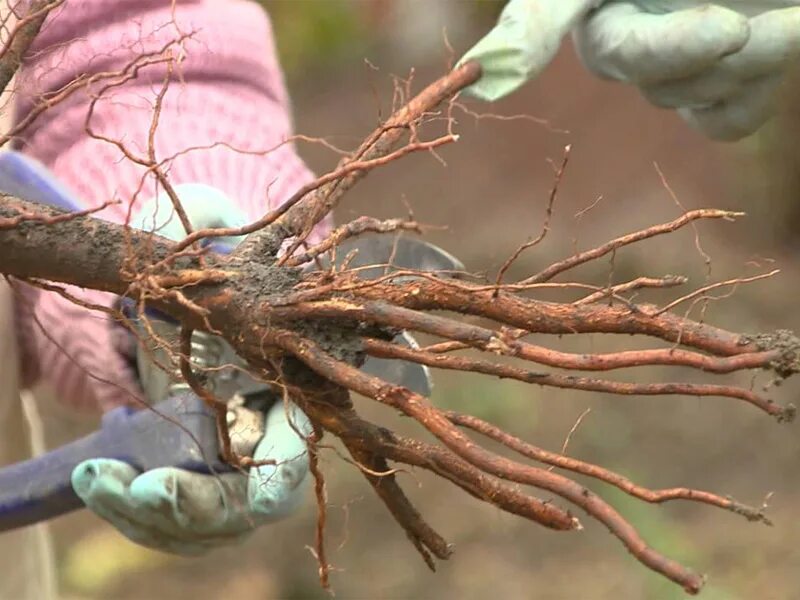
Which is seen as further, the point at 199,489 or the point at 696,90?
the point at 696,90

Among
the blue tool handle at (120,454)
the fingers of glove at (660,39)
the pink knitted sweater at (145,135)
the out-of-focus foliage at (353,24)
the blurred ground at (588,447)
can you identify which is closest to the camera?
the blue tool handle at (120,454)

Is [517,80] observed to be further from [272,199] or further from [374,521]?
[374,521]

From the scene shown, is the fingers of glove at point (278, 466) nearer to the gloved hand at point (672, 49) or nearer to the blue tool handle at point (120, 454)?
the blue tool handle at point (120, 454)

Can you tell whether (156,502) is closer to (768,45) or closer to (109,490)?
(109,490)

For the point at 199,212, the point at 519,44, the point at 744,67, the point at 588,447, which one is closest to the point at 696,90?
the point at 744,67

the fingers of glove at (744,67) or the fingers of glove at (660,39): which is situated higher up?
the fingers of glove at (660,39)

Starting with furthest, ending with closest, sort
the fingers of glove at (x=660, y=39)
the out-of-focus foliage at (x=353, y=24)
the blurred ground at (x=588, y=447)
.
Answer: the out-of-focus foliage at (x=353, y=24)
the blurred ground at (x=588, y=447)
the fingers of glove at (x=660, y=39)

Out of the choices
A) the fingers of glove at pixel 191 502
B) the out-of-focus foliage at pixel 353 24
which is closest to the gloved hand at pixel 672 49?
the fingers of glove at pixel 191 502
